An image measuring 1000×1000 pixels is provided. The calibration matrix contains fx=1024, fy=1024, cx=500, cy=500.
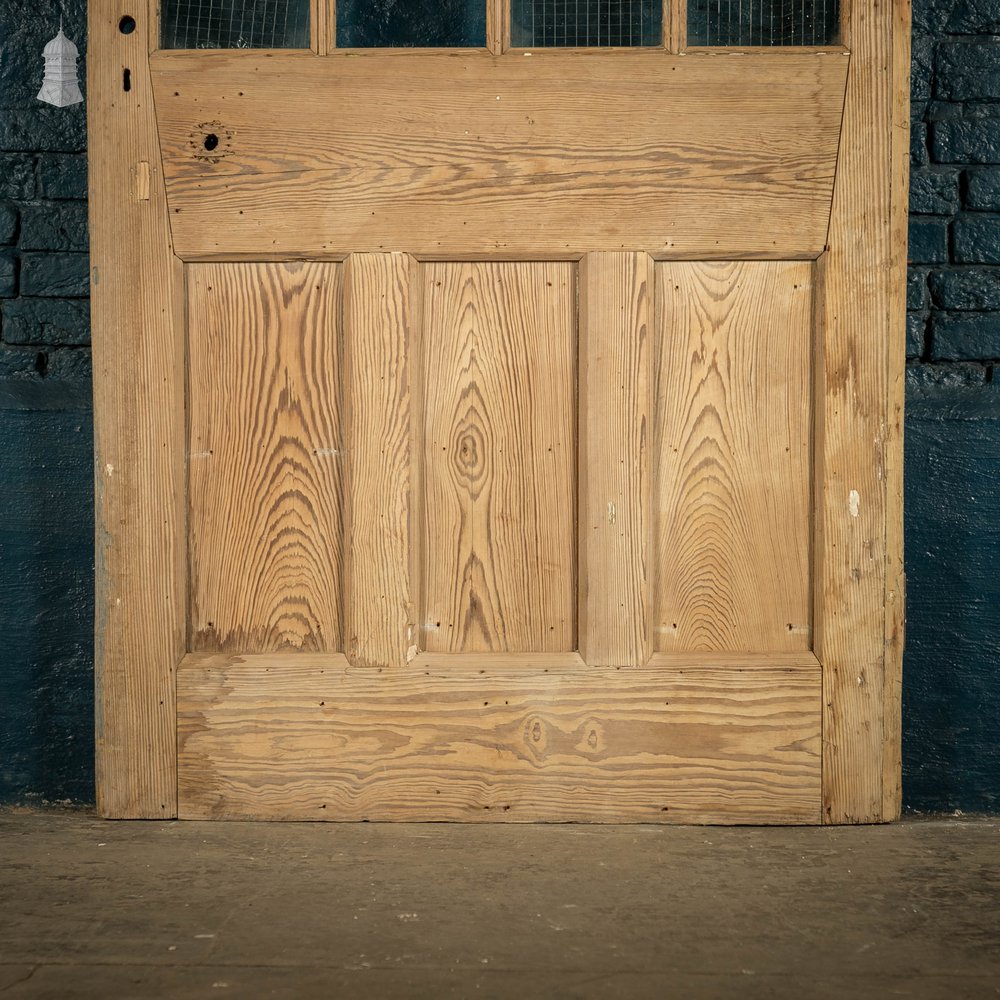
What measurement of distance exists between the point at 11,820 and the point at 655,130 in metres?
1.91

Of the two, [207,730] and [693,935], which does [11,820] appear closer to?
[207,730]

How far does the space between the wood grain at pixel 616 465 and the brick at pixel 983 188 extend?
725 mm

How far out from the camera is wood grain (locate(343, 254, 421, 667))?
6.60ft

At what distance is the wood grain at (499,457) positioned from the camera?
203 centimetres

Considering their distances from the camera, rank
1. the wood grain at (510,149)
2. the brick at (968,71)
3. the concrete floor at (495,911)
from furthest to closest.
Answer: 1. the brick at (968,71)
2. the wood grain at (510,149)
3. the concrete floor at (495,911)

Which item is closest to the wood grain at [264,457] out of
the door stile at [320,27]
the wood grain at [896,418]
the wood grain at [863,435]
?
the door stile at [320,27]

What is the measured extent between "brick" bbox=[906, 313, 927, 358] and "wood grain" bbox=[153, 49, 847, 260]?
317 mm

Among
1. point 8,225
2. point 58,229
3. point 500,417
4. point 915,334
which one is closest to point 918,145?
point 915,334

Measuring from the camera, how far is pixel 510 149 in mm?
1988

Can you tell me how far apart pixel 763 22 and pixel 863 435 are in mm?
841

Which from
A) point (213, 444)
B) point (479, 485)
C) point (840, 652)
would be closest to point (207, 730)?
point (213, 444)

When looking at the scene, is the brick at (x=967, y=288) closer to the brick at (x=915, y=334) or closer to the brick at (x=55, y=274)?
the brick at (x=915, y=334)

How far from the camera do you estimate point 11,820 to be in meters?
2.13

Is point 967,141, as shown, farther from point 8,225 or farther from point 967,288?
point 8,225
